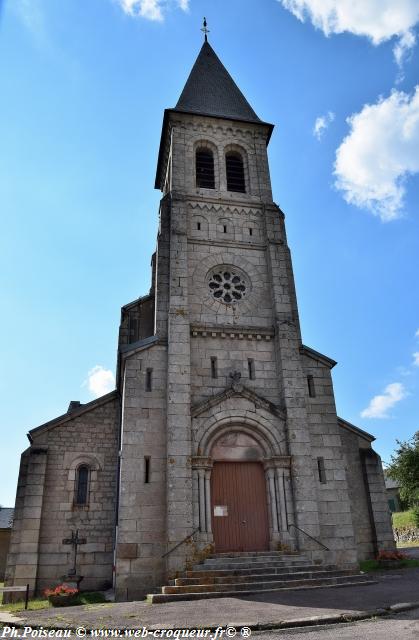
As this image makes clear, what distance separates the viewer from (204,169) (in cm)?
2230

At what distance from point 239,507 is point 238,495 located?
0.37 m

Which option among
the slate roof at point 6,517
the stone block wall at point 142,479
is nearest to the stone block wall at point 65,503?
the stone block wall at point 142,479

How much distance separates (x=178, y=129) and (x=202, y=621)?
19.8 meters

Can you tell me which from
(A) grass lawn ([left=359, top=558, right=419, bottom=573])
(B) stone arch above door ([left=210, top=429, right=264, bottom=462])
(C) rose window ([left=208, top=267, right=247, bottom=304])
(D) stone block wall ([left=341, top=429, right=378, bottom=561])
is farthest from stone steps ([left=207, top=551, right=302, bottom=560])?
(C) rose window ([left=208, top=267, right=247, bottom=304])

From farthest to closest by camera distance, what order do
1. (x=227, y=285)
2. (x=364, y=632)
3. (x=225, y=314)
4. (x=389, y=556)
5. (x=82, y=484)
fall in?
(x=227, y=285) → (x=225, y=314) → (x=82, y=484) → (x=389, y=556) → (x=364, y=632)

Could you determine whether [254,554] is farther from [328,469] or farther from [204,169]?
[204,169]

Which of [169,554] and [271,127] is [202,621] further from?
[271,127]

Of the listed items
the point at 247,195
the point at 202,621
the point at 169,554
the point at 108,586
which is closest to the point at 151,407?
the point at 169,554

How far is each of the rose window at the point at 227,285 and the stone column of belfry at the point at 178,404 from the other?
140cm

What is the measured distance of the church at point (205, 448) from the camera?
14922 mm

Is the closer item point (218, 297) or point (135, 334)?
point (218, 297)

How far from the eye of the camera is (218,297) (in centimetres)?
1905

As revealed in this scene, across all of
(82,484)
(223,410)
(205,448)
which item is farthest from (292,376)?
(82,484)

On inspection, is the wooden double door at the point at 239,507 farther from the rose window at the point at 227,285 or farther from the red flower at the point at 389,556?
the rose window at the point at 227,285
